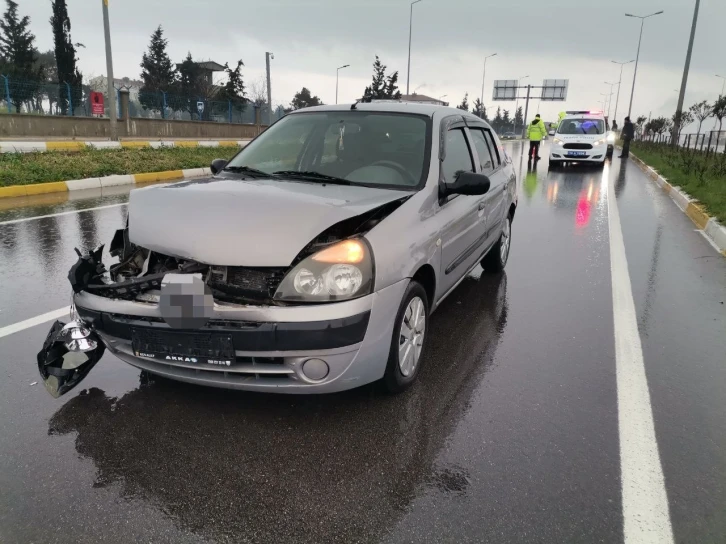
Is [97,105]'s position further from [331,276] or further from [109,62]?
Result: [331,276]

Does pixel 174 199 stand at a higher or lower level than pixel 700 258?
higher

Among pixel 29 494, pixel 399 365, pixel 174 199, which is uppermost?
pixel 174 199

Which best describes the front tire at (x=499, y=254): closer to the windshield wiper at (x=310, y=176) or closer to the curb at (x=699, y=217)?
the windshield wiper at (x=310, y=176)

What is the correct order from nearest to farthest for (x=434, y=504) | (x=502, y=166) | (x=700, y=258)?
(x=434, y=504), (x=502, y=166), (x=700, y=258)

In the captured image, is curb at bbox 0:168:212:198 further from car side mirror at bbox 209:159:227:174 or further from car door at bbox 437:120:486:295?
car door at bbox 437:120:486:295

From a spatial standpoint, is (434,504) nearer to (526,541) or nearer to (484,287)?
(526,541)

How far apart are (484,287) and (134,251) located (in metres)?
3.37

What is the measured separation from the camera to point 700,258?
22.2 ft

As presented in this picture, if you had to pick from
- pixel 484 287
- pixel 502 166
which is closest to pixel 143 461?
pixel 484 287

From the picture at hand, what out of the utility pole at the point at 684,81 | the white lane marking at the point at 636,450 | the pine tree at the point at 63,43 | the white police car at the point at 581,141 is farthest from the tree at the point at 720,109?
the pine tree at the point at 63,43

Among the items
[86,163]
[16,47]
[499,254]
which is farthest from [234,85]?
[499,254]

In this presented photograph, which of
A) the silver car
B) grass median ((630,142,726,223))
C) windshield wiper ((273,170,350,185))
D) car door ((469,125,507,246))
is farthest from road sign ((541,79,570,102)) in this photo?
the silver car

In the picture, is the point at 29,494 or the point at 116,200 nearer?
the point at 29,494

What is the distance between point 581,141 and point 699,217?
11.1 metres
